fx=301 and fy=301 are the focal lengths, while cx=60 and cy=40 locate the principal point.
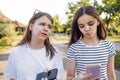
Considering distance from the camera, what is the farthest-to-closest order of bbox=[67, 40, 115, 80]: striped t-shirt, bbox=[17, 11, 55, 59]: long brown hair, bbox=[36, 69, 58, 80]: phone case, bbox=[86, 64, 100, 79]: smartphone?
bbox=[17, 11, 55, 59]: long brown hair, bbox=[67, 40, 115, 80]: striped t-shirt, bbox=[36, 69, 58, 80]: phone case, bbox=[86, 64, 100, 79]: smartphone

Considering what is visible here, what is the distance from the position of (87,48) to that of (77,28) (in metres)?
0.24

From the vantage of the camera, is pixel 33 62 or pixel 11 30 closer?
pixel 33 62

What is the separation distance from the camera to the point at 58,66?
2.94 m

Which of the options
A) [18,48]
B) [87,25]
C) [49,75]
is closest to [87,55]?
[87,25]

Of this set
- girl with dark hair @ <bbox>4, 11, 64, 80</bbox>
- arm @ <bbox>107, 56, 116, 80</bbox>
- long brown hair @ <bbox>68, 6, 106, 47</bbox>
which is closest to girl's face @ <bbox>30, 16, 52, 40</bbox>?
girl with dark hair @ <bbox>4, 11, 64, 80</bbox>

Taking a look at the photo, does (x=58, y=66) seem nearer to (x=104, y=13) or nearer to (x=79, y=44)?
(x=79, y=44)

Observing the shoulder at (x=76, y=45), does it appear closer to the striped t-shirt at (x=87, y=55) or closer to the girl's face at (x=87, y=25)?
the striped t-shirt at (x=87, y=55)

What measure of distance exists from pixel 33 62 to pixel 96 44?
64 centimetres


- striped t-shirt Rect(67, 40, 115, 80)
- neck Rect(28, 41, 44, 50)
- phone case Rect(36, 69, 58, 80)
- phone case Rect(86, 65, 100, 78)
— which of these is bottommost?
phone case Rect(36, 69, 58, 80)

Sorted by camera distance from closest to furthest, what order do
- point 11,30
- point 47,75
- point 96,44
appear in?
1. point 47,75
2. point 96,44
3. point 11,30

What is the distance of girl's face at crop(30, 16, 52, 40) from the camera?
289 cm

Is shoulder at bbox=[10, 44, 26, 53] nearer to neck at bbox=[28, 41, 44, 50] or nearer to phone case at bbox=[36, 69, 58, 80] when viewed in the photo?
neck at bbox=[28, 41, 44, 50]

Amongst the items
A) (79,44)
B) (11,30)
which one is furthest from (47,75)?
(11,30)

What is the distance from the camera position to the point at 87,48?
2920mm
